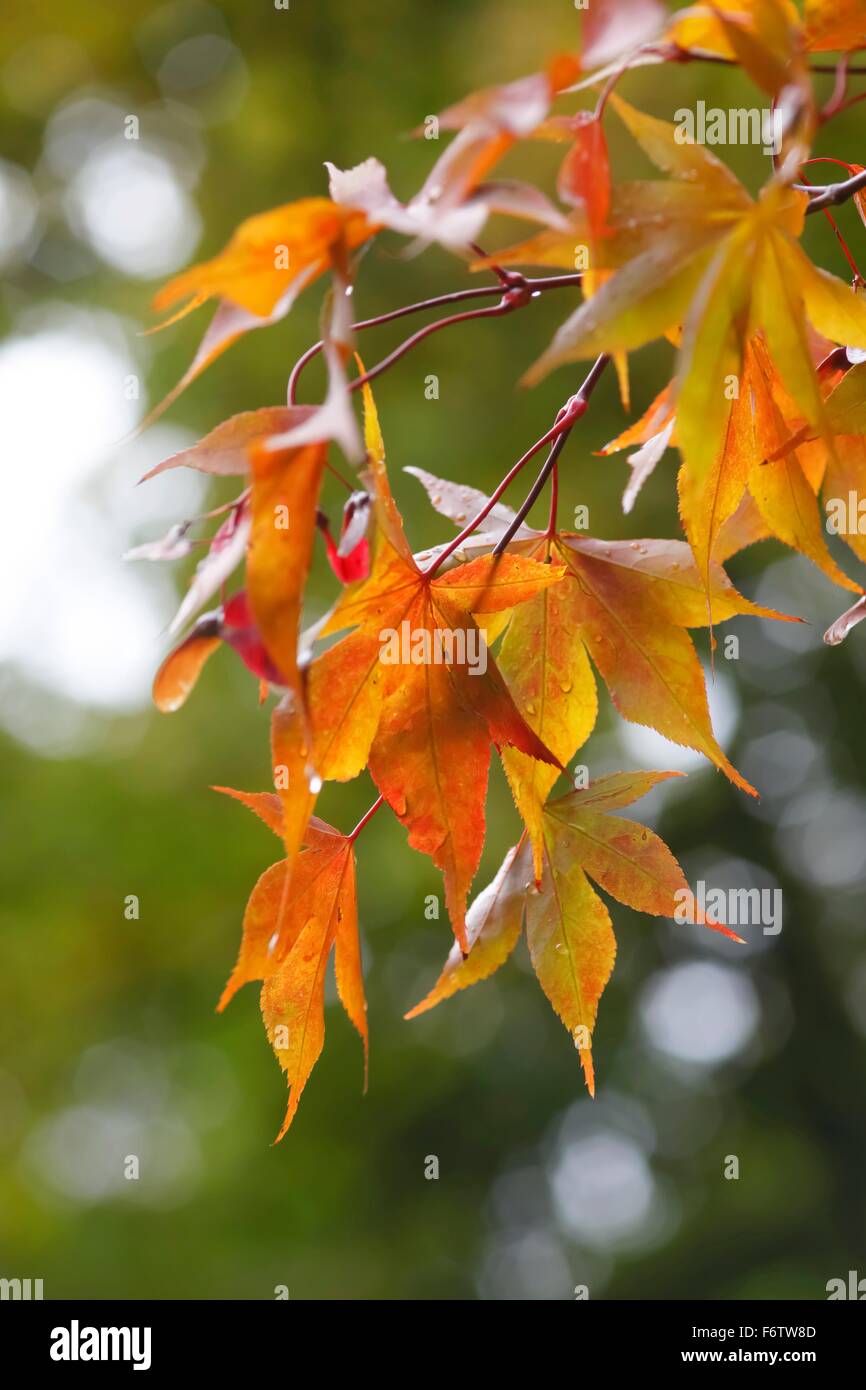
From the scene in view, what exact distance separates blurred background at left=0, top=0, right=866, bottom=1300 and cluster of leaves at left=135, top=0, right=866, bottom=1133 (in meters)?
2.13

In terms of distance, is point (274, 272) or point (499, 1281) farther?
point (499, 1281)

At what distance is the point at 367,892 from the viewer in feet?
9.80

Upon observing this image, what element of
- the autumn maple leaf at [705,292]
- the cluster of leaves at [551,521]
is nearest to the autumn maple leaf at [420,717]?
the cluster of leaves at [551,521]

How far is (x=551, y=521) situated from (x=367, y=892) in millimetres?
2332

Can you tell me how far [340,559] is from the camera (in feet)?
1.65

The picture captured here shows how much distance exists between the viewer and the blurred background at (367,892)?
9.94 ft

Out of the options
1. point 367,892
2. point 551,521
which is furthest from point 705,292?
point 367,892

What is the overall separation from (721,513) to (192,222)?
9.61 feet

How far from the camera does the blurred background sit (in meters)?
3.03

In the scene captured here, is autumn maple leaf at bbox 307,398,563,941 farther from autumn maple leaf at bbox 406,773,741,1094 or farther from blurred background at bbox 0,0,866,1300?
blurred background at bbox 0,0,866,1300

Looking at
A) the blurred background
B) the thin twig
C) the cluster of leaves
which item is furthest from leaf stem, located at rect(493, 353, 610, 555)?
the blurred background

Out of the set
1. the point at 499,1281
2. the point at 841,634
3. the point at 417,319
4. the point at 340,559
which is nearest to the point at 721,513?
the point at 841,634

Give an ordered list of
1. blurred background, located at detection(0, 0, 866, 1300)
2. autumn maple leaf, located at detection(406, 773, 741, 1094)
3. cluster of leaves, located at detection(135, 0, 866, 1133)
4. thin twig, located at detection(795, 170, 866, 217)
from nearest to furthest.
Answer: cluster of leaves, located at detection(135, 0, 866, 1133), thin twig, located at detection(795, 170, 866, 217), autumn maple leaf, located at detection(406, 773, 741, 1094), blurred background, located at detection(0, 0, 866, 1300)

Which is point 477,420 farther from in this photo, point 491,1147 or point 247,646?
point 247,646
